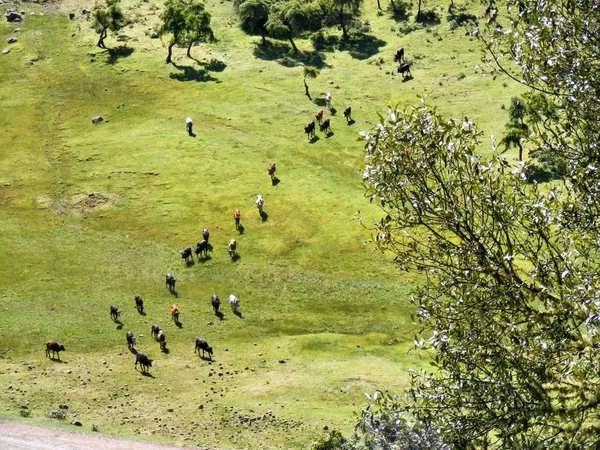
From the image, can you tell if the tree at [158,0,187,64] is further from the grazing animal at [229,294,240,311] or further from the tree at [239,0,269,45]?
the grazing animal at [229,294,240,311]

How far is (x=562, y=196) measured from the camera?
63.3 ft

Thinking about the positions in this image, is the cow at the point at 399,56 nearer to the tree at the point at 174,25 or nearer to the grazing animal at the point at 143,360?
the tree at the point at 174,25

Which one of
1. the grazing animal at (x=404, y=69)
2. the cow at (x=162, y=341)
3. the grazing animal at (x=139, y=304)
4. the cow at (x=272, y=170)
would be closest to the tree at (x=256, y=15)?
the grazing animal at (x=404, y=69)

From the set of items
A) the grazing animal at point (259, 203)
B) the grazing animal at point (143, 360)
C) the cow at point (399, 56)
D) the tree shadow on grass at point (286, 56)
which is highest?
the cow at point (399, 56)

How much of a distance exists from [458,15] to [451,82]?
754 inches

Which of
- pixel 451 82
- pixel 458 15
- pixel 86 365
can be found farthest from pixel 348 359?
pixel 458 15

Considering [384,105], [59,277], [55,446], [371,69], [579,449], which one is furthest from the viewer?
[371,69]

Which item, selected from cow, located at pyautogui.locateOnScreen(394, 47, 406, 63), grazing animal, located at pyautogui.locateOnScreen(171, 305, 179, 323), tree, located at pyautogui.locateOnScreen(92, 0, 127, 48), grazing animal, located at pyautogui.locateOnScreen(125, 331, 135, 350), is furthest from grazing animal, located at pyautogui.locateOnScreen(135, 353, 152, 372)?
tree, located at pyautogui.locateOnScreen(92, 0, 127, 48)

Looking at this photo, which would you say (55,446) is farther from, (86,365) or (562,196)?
(562,196)

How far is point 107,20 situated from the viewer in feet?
314

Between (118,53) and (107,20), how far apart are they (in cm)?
517

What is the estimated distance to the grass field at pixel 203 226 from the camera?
40.8 m

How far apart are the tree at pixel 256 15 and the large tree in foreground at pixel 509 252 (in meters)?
80.7

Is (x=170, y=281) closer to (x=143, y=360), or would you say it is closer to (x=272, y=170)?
(x=143, y=360)
